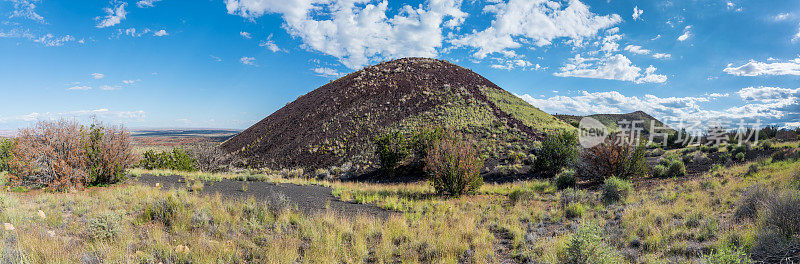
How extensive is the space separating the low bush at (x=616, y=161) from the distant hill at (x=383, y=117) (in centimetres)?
1046

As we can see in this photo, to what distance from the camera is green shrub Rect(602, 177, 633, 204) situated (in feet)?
30.9

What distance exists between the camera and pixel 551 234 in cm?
642

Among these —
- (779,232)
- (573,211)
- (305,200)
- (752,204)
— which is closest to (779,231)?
(779,232)

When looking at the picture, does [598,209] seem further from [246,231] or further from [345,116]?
[345,116]

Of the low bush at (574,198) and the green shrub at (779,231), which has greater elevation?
the green shrub at (779,231)

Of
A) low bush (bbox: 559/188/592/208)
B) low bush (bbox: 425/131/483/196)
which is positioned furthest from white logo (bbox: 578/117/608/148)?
low bush (bbox: 425/131/483/196)

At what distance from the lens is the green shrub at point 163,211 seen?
657 cm

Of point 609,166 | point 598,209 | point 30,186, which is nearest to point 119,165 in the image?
point 30,186

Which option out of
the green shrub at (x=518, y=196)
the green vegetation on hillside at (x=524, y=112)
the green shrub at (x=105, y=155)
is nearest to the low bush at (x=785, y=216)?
the green shrub at (x=518, y=196)

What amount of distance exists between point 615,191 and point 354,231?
843cm

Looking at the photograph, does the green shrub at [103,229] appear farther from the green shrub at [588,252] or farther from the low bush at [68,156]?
the green shrub at [588,252]

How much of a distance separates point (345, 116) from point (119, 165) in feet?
74.3

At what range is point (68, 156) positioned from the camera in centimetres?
1031

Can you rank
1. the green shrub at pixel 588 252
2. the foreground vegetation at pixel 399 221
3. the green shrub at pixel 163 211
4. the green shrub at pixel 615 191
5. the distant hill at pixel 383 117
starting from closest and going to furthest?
the green shrub at pixel 588 252, the foreground vegetation at pixel 399 221, the green shrub at pixel 163 211, the green shrub at pixel 615 191, the distant hill at pixel 383 117
